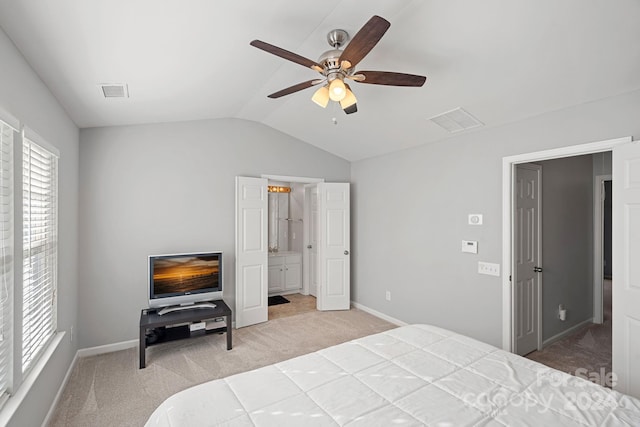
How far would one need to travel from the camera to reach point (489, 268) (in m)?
3.23

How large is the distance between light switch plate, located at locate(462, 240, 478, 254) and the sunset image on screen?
2910 millimetres

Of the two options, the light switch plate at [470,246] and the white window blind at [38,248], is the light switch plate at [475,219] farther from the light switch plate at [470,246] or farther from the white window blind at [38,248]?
the white window blind at [38,248]

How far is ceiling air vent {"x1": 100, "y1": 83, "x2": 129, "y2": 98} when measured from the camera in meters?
2.46

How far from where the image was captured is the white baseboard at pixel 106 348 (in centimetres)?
335

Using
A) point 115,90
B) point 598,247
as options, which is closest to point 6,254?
point 115,90

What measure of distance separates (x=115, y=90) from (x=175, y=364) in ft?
8.59

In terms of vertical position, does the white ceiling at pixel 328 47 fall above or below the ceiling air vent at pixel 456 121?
above

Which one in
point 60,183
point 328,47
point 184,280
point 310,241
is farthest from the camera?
point 310,241

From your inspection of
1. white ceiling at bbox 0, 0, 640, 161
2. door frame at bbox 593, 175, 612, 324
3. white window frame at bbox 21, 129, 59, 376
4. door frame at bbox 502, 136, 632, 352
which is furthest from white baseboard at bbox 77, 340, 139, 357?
door frame at bbox 593, 175, 612, 324

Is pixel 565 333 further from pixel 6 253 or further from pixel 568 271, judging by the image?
pixel 6 253

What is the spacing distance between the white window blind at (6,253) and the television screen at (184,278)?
5.70 feet

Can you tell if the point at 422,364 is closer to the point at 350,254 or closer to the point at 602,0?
the point at 602,0

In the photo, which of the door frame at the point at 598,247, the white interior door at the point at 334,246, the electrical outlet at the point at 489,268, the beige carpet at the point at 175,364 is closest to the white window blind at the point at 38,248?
the beige carpet at the point at 175,364

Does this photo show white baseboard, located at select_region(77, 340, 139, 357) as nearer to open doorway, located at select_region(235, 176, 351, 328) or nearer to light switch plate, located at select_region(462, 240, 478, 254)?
open doorway, located at select_region(235, 176, 351, 328)
